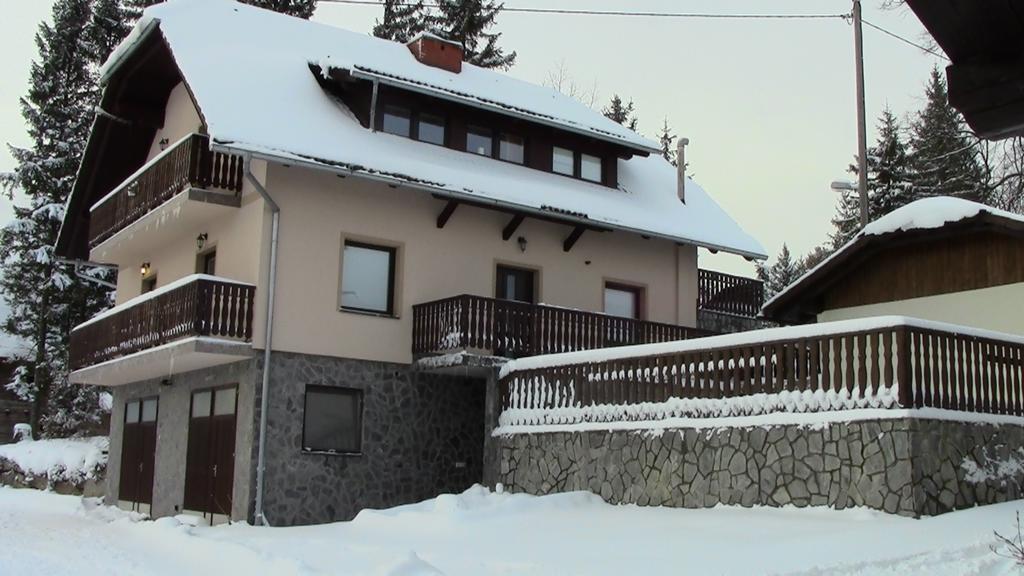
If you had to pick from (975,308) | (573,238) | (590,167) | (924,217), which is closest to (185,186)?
(573,238)

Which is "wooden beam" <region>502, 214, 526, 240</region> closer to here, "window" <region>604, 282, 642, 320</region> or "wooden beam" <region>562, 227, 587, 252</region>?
"wooden beam" <region>562, 227, 587, 252</region>

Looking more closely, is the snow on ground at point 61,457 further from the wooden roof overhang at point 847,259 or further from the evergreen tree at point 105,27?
the wooden roof overhang at point 847,259

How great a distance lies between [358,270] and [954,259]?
10.3 metres

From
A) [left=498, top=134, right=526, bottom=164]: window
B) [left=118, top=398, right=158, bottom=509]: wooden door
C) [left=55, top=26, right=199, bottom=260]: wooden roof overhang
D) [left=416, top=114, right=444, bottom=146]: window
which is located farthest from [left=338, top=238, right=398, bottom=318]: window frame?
[left=118, top=398, right=158, bottom=509]: wooden door

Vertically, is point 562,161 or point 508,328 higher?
point 562,161

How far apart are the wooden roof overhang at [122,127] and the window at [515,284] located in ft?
26.9

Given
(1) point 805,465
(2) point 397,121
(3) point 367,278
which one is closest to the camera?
(1) point 805,465

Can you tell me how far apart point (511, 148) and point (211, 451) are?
28.7ft

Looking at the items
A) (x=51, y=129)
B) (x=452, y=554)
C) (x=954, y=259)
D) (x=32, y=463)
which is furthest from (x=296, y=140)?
(x=51, y=129)

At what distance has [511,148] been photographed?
2216cm

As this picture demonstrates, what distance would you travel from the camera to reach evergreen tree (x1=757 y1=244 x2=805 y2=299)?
52131mm

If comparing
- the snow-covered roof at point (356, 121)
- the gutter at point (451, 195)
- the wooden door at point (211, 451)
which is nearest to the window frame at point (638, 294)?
the gutter at point (451, 195)

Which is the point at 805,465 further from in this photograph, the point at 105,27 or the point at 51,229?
the point at 105,27

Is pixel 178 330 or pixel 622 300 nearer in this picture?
pixel 178 330
